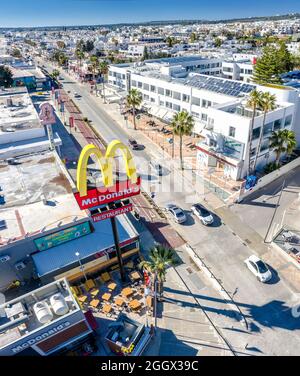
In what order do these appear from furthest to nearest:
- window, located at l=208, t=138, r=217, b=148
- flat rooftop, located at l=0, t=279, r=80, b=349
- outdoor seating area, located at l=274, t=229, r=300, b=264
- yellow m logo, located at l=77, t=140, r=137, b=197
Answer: window, located at l=208, t=138, r=217, b=148, outdoor seating area, located at l=274, t=229, r=300, b=264, yellow m logo, located at l=77, t=140, r=137, b=197, flat rooftop, located at l=0, t=279, r=80, b=349

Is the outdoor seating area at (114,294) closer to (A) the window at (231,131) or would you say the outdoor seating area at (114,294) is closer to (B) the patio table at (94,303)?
(B) the patio table at (94,303)

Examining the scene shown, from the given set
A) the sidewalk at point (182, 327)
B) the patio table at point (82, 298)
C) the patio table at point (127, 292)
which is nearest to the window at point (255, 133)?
the sidewalk at point (182, 327)

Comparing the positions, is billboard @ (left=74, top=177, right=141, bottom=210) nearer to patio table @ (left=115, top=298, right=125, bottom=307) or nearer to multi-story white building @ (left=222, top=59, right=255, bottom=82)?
patio table @ (left=115, top=298, right=125, bottom=307)

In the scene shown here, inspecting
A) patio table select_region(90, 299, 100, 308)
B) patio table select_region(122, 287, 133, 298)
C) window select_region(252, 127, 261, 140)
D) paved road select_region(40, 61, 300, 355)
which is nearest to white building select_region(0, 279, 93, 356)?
patio table select_region(90, 299, 100, 308)

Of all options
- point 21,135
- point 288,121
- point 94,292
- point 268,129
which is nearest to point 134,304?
point 94,292
